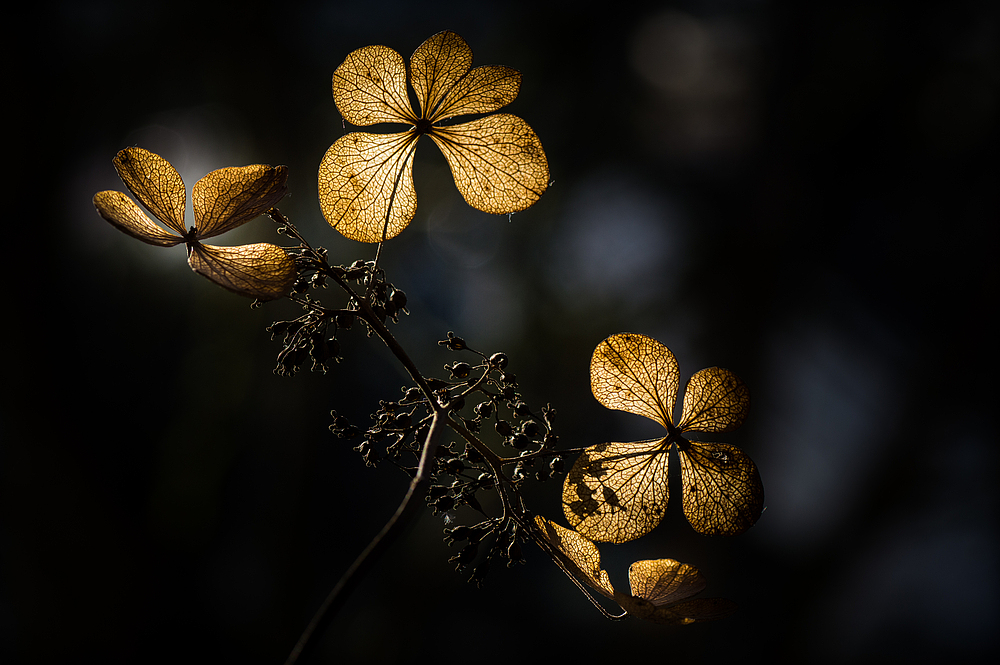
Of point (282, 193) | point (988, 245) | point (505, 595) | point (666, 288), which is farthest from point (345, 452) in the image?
point (988, 245)

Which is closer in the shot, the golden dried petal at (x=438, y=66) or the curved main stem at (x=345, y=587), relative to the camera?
the curved main stem at (x=345, y=587)

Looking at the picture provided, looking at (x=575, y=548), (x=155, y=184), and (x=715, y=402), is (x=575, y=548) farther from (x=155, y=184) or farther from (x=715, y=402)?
(x=155, y=184)

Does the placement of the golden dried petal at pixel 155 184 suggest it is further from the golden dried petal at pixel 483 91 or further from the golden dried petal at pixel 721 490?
the golden dried petal at pixel 721 490

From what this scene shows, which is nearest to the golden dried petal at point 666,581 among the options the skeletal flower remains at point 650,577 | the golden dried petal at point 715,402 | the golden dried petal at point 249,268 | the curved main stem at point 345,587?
the skeletal flower remains at point 650,577

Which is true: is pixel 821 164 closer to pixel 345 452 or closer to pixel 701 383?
pixel 701 383

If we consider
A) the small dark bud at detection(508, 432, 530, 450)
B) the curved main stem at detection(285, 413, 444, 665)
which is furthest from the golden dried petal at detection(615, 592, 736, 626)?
the curved main stem at detection(285, 413, 444, 665)

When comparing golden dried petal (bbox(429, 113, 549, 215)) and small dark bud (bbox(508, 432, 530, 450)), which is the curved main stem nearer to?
small dark bud (bbox(508, 432, 530, 450))
